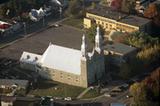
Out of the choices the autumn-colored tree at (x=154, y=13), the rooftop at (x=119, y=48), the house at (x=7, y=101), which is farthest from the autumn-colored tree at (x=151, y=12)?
the house at (x=7, y=101)

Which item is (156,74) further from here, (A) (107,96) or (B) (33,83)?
(B) (33,83)

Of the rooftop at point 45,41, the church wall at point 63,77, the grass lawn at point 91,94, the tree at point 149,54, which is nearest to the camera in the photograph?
the grass lawn at point 91,94

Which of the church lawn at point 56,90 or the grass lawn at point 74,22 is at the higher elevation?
the grass lawn at point 74,22

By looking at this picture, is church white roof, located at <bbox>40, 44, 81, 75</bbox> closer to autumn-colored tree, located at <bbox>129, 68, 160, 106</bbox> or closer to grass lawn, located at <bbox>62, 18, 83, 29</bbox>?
autumn-colored tree, located at <bbox>129, 68, 160, 106</bbox>

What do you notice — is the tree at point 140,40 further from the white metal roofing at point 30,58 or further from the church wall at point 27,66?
the church wall at point 27,66

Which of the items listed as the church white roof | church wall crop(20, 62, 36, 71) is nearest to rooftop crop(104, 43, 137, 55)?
the church white roof

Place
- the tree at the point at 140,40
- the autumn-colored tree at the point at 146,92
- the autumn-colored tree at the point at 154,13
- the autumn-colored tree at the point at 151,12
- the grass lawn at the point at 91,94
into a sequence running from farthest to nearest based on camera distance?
the autumn-colored tree at the point at 151,12 < the autumn-colored tree at the point at 154,13 < the tree at the point at 140,40 < the grass lawn at the point at 91,94 < the autumn-colored tree at the point at 146,92
